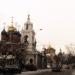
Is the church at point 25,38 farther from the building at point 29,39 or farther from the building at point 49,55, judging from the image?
the building at point 49,55

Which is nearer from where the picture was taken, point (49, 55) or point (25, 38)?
point (25, 38)

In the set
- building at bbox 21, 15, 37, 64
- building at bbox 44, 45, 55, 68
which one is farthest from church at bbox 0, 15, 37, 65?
building at bbox 44, 45, 55, 68

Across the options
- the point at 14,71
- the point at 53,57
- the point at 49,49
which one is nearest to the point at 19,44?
the point at 14,71

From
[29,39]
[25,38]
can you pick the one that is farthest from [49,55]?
[25,38]

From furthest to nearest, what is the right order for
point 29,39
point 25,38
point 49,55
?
point 49,55 → point 29,39 → point 25,38

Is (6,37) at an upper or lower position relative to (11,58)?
upper

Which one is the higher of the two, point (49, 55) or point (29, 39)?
point (29, 39)

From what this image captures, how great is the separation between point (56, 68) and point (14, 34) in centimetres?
2938

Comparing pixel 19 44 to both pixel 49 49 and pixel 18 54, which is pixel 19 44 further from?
pixel 49 49

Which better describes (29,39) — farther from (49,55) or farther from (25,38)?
(49,55)

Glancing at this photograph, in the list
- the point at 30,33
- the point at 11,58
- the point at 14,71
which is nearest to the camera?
the point at 14,71

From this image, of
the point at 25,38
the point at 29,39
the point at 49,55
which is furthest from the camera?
the point at 49,55

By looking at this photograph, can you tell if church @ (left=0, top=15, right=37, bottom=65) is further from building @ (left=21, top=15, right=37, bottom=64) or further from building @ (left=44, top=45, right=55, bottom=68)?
building @ (left=44, top=45, right=55, bottom=68)

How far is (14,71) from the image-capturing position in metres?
51.2
